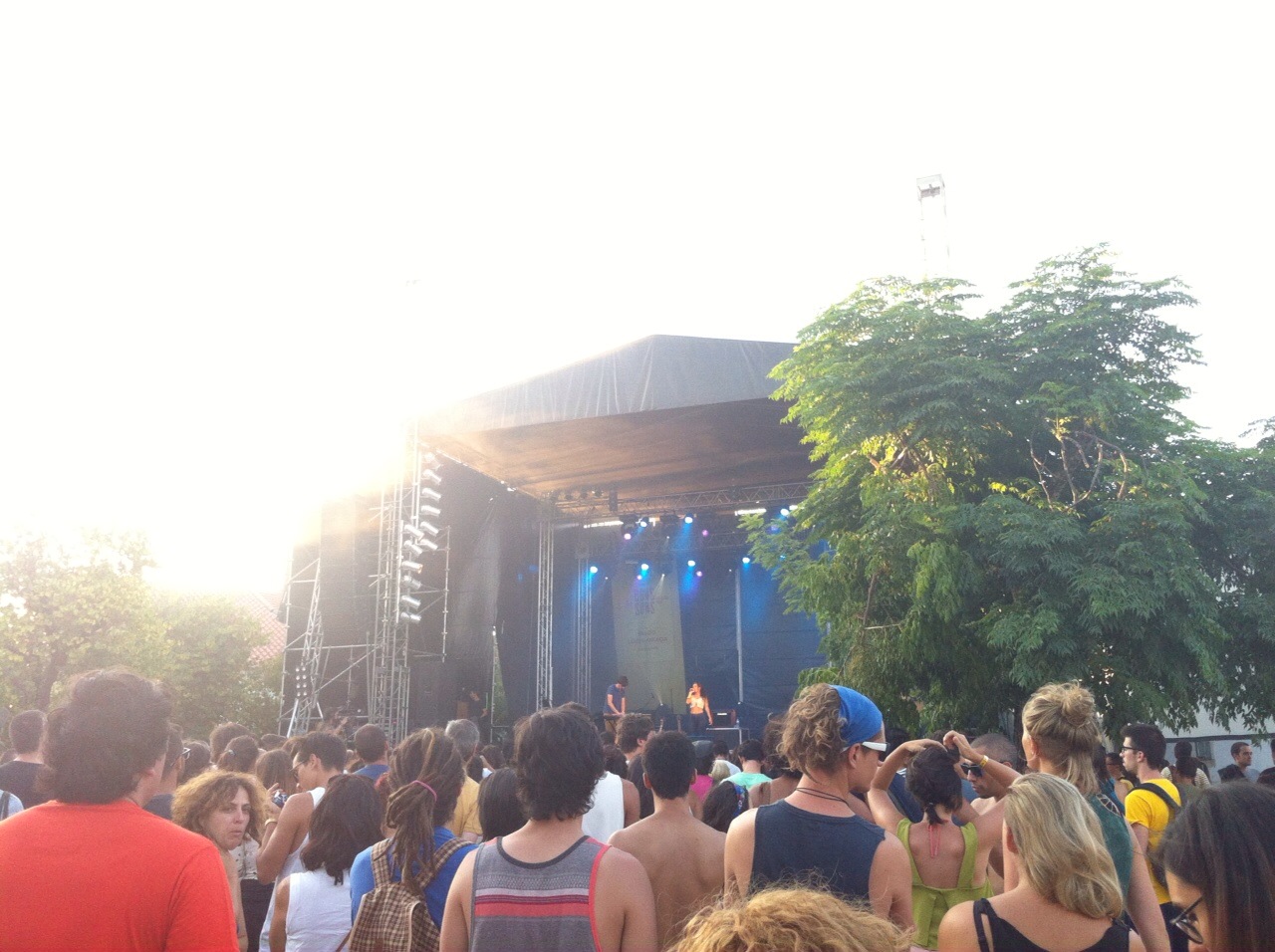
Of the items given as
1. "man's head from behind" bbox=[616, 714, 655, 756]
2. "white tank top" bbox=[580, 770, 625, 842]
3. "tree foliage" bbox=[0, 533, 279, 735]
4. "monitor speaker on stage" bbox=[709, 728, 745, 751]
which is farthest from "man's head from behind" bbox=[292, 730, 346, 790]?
"monitor speaker on stage" bbox=[709, 728, 745, 751]

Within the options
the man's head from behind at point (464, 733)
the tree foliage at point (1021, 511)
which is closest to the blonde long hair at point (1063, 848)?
the man's head from behind at point (464, 733)

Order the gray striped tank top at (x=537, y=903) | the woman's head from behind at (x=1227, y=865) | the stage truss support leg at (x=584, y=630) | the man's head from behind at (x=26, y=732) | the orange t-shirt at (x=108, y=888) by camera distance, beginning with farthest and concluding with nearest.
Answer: the stage truss support leg at (x=584, y=630)
the man's head from behind at (x=26, y=732)
the gray striped tank top at (x=537, y=903)
the orange t-shirt at (x=108, y=888)
the woman's head from behind at (x=1227, y=865)

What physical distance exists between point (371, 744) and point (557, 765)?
2961 millimetres

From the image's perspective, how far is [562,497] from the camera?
1958 cm

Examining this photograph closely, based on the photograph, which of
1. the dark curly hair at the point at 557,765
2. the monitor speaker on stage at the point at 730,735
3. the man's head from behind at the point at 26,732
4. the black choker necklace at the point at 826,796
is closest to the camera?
the dark curly hair at the point at 557,765

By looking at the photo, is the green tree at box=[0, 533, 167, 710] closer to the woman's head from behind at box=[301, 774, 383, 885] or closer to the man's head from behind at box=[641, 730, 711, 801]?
the woman's head from behind at box=[301, 774, 383, 885]

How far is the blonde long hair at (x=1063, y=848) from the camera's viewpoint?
209 centimetres

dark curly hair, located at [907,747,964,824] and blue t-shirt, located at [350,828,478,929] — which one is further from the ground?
dark curly hair, located at [907,747,964,824]

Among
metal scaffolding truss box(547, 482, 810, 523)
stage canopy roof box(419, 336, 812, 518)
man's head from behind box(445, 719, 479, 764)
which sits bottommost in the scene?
man's head from behind box(445, 719, 479, 764)

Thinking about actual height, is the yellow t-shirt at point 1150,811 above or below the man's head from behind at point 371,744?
below

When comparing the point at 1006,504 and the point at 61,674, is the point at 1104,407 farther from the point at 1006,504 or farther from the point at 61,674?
the point at 61,674

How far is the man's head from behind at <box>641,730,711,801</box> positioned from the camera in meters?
Result: 3.32

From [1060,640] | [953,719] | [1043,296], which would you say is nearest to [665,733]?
[1060,640]

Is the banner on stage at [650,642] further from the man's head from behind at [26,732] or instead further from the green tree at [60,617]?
the man's head from behind at [26,732]
